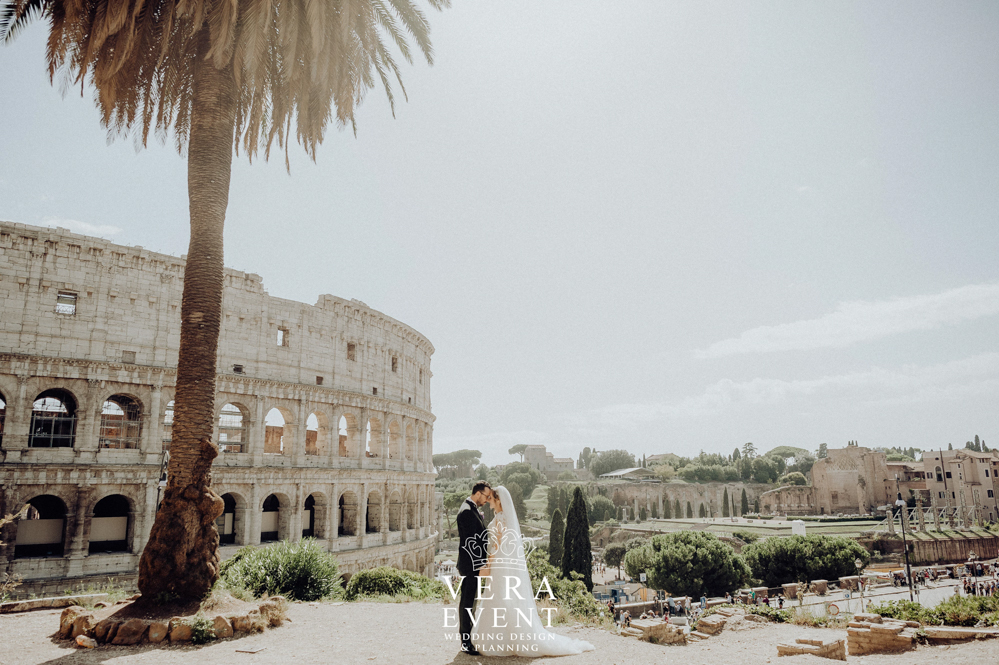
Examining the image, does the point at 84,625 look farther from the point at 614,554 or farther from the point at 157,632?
the point at 614,554

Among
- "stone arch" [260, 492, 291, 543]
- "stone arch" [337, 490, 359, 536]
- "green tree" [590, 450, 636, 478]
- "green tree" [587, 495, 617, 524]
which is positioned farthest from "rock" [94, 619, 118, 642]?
"green tree" [590, 450, 636, 478]

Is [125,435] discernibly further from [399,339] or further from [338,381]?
[399,339]

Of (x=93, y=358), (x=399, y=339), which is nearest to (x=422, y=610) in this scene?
(x=93, y=358)

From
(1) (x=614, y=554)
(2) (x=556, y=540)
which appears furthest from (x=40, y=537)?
(1) (x=614, y=554)

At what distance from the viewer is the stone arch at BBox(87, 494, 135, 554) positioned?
72.4 ft

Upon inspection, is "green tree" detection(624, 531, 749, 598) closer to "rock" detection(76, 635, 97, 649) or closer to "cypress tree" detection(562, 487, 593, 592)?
"cypress tree" detection(562, 487, 593, 592)

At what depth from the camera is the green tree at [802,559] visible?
33.7 metres

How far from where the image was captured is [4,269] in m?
20.7

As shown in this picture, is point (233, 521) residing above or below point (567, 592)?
above

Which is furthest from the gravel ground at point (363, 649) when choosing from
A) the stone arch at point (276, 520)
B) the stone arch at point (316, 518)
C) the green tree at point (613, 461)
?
the green tree at point (613, 461)

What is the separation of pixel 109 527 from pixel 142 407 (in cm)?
472

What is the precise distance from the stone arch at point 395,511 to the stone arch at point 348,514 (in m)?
3.13

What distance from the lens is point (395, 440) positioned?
1300 inches

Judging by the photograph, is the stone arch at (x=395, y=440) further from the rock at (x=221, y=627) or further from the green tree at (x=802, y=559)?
the rock at (x=221, y=627)
